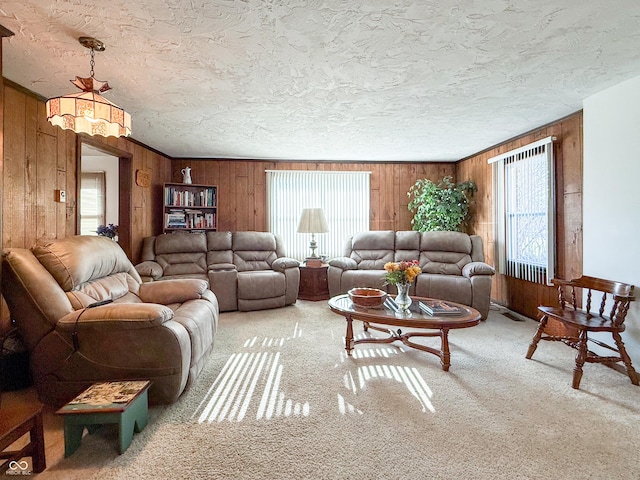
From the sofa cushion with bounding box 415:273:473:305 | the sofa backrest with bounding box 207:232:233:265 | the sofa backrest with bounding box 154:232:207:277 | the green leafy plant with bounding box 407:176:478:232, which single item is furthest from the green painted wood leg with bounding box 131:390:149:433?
the green leafy plant with bounding box 407:176:478:232

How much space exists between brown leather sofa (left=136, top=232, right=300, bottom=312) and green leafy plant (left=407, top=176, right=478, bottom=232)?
223cm

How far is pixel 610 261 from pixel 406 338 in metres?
1.78

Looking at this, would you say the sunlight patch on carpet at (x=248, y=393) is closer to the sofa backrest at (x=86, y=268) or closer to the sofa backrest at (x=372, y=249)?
the sofa backrest at (x=86, y=268)

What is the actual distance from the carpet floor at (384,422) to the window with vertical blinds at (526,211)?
1.18 metres

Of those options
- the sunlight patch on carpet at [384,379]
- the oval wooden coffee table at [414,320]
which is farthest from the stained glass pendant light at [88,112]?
the sunlight patch on carpet at [384,379]

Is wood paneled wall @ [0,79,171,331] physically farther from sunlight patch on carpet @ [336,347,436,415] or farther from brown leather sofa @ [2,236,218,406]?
sunlight patch on carpet @ [336,347,436,415]

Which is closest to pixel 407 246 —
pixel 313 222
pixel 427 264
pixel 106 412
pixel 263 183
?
pixel 427 264

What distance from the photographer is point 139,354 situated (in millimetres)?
1942

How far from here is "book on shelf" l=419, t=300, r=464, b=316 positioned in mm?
2658

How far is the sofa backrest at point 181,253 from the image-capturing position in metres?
4.43

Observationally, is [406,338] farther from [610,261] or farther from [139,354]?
[139,354]

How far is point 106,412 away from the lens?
157 centimetres

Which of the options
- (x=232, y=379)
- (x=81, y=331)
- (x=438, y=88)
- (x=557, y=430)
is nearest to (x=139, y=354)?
(x=81, y=331)

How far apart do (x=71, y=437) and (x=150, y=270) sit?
256 centimetres
